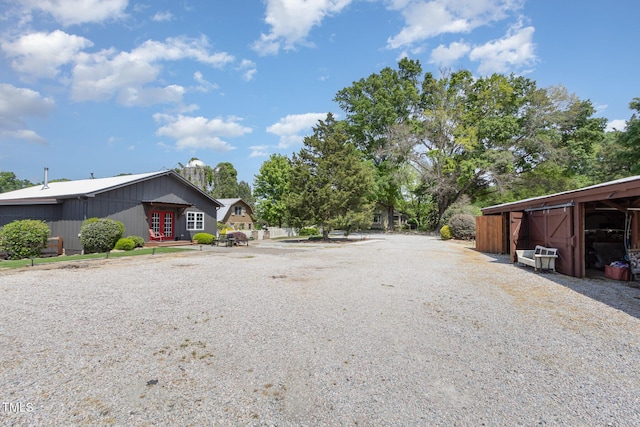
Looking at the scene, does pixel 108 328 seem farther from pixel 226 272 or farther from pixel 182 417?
pixel 226 272

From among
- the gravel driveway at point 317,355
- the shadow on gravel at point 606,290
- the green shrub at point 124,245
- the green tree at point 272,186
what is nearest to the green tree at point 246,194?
the green tree at point 272,186

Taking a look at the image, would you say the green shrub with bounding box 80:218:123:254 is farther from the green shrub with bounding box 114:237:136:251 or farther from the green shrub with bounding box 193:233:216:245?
the green shrub with bounding box 193:233:216:245

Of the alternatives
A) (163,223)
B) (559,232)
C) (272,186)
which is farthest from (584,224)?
(272,186)

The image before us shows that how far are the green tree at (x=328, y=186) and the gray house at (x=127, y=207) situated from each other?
6.72 metres

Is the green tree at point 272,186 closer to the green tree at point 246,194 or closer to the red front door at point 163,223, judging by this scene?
the green tree at point 246,194

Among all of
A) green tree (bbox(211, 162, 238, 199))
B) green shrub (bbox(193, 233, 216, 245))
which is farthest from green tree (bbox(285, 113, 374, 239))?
green tree (bbox(211, 162, 238, 199))

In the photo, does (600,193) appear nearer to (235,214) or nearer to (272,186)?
(272,186)

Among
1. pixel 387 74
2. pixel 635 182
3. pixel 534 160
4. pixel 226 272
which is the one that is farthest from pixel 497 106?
pixel 226 272

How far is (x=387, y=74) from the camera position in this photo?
40.3 meters

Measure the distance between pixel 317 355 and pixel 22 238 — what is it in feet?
51.0

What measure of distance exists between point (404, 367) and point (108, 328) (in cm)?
419

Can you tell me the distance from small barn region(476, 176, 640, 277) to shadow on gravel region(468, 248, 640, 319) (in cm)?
56

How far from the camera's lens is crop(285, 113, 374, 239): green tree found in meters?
22.4

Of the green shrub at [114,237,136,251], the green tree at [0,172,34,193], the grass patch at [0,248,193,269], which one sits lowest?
the grass patch at [0,248,193,269]
